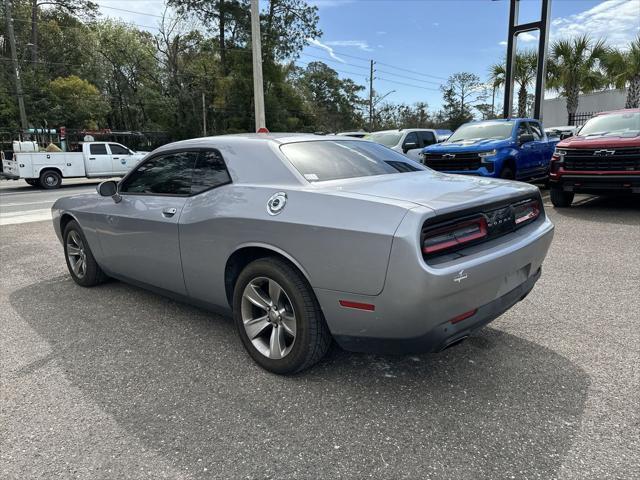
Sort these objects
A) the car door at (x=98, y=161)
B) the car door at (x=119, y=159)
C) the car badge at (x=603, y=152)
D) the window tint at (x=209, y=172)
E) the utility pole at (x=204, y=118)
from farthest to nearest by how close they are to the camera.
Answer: the utility pole at (x=204, y=118), the car door at (x=119, y=159), the car door at (x=98, y=161), the car badge at (x=603, y=152), the window tint at (x=209, y=172)

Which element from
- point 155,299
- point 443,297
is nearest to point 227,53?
point 155,299

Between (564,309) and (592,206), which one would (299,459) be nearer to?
(564,309)

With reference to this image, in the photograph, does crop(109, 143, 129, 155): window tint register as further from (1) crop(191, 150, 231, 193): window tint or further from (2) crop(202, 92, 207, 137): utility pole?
(1) crop(191, 150, 231, 193): window tint

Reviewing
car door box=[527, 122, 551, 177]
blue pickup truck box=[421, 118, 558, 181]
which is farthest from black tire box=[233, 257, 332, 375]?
car door box=[527, 122, 551, 177]

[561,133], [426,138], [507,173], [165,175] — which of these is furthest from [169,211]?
[561,133]

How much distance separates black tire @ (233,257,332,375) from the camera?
9.03ft

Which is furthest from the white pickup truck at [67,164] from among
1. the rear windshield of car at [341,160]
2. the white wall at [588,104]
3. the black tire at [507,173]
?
the white wall at [588,104]

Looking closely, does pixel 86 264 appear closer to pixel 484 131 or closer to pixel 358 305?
pixel 358 305

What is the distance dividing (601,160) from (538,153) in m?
2.99

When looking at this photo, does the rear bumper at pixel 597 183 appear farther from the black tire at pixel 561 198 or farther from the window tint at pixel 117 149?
the window tint at pixel 117 149

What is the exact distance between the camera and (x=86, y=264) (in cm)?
484

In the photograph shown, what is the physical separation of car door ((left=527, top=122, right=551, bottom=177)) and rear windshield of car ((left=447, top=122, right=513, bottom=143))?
2.64 ft

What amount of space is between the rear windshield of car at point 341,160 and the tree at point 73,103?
1569 inches

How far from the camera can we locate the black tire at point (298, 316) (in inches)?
108
